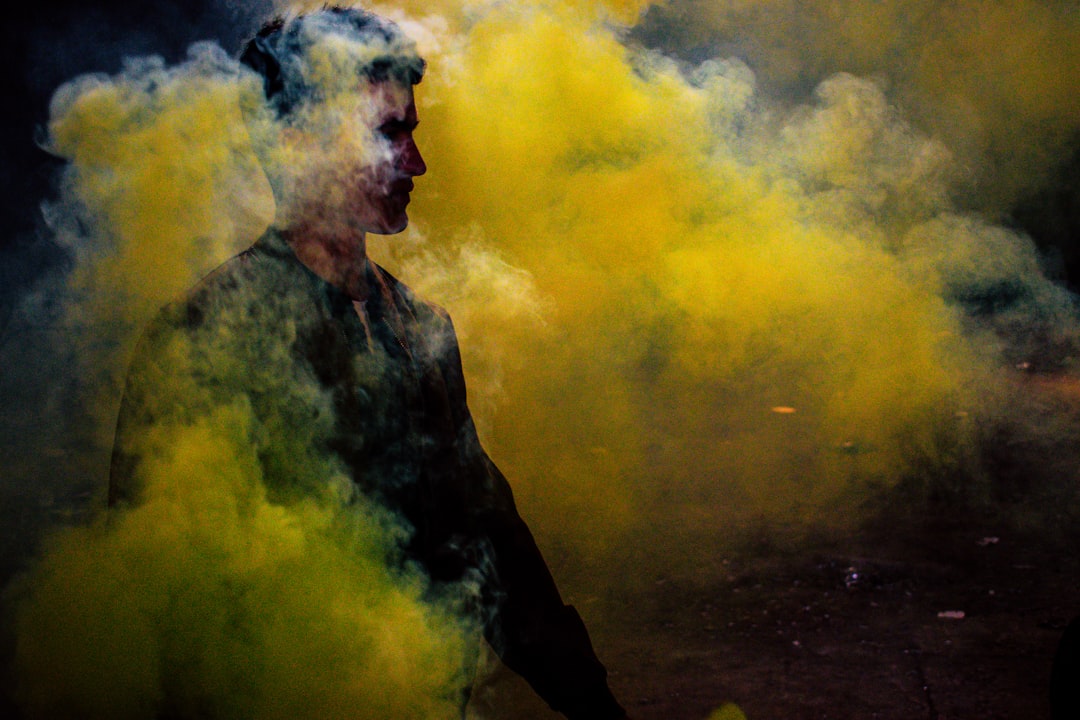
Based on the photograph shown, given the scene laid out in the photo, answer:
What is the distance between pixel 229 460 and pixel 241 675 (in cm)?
47

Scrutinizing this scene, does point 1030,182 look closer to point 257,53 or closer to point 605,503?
point 605,503

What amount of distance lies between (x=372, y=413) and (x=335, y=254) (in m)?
0.37

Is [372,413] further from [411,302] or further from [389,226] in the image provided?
[389,226]

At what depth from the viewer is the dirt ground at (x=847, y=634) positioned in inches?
98.7

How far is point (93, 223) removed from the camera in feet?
8.86

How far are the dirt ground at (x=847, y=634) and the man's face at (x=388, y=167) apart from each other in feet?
5.38

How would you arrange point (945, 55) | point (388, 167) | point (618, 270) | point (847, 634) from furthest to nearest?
point (945, 55) < point (618, 270) < point (847, 634) < point (388, 167)

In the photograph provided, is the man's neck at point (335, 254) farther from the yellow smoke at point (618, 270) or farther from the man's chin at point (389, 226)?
the yellow smoke at point (618, 270)

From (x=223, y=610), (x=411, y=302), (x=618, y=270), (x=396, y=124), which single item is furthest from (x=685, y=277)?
(x=223, y=610)

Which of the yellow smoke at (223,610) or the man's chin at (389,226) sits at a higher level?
the man's chin at (389,226)

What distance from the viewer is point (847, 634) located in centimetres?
281

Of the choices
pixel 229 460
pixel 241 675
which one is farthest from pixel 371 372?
pixel 241 675

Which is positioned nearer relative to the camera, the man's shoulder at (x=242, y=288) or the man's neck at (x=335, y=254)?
the man's shoulder at (x=242, y=288)

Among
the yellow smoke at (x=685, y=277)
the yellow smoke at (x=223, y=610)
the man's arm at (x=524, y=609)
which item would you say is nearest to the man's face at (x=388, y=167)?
the man's arm at (x=524, y=609)
